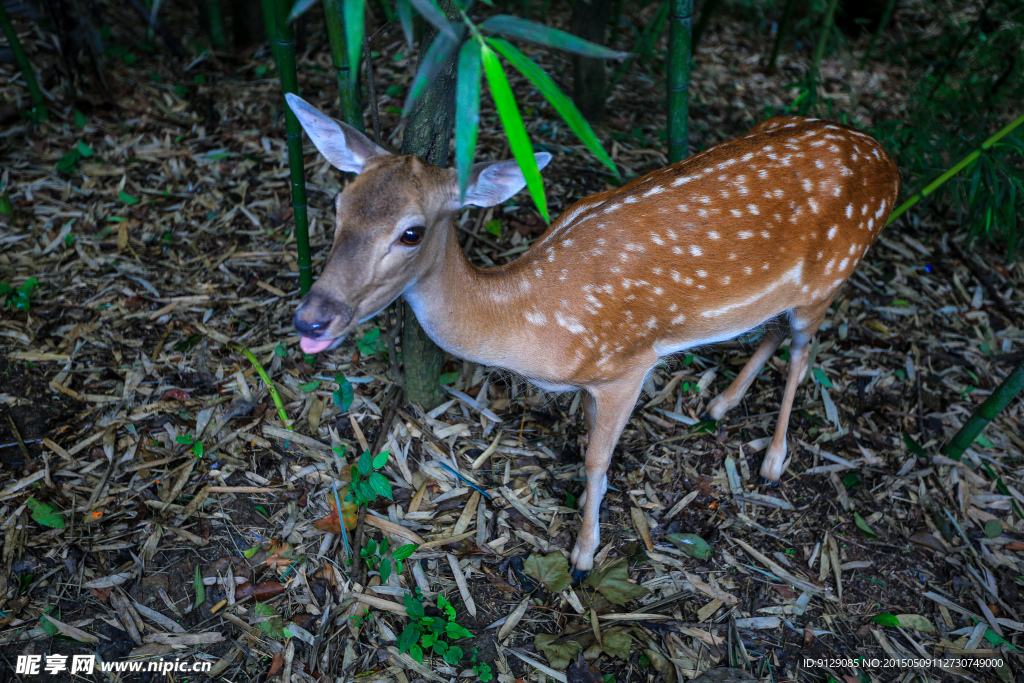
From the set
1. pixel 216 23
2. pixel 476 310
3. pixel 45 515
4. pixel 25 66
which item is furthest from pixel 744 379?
pixel 25 66

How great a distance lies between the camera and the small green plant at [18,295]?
3.07 m

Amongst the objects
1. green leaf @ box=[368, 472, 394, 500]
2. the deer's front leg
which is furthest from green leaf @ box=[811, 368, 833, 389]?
green leaf @ box=[368, 472, 394, 500]

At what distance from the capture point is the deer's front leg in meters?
2.65

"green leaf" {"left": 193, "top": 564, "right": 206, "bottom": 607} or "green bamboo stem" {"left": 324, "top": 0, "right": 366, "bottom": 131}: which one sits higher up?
"green bamboo stem" {"left": 324, "top": 0, "right": 366, "bottom": 131}

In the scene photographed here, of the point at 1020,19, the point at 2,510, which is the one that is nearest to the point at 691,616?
the point at 2,510

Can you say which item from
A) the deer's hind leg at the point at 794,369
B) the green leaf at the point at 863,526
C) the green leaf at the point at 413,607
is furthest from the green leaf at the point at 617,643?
the green leaf at the point at 863,526

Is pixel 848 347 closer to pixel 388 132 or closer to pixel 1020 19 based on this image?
pixel 1020 19

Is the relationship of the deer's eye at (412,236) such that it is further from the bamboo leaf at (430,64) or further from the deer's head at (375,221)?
the bamboo leaf at (430,64)

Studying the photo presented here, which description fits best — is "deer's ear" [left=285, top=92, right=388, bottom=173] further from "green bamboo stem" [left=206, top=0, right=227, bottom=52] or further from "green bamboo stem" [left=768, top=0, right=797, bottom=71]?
"green bamboo stem" [left=768, top=0, right=797, bottom=71]

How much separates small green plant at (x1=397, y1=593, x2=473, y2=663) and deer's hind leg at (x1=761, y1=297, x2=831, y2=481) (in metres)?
1.63

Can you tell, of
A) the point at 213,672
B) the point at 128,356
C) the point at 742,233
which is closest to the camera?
the point at 213,672

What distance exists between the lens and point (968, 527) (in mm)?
3031

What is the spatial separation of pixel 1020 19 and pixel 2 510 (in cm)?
607

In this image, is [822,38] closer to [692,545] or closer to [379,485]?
[692,545]
